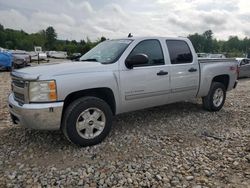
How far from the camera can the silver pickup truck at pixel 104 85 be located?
4.07 metres

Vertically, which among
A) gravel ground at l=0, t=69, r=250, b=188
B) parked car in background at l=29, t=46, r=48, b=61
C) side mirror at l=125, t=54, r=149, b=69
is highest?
parked car in background at l=29, t=46, r=48, b=61

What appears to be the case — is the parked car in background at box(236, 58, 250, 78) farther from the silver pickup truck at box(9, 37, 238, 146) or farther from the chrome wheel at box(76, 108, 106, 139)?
the chrome wheel at box(76, 108, 106, 139)

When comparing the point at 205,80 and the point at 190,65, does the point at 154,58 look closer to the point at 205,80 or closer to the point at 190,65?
the point at 190,65

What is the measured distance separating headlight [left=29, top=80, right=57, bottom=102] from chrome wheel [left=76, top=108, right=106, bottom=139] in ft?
1.92

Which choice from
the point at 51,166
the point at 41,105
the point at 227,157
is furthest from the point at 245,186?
the point at 41,105

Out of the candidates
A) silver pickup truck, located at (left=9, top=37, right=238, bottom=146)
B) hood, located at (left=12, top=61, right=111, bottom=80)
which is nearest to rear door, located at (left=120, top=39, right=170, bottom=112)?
silver pickup truck, located at (left=9, top=37, right=238, bottom=146)

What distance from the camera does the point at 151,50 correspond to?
5449 mm

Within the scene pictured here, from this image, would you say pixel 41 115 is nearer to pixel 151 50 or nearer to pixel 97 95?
pixel 97 95

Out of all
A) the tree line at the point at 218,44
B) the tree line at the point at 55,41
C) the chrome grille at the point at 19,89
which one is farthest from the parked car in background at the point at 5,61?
the tree line at the point at 218,44

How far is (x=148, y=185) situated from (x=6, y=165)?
2.05 metres

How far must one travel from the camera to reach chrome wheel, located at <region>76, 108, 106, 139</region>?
4387 millimetres

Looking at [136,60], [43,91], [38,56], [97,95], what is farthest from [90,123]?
[38,56]

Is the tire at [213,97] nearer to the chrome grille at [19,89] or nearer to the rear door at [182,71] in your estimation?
the rear door at [182,71]

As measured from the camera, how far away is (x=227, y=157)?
13.9ft
